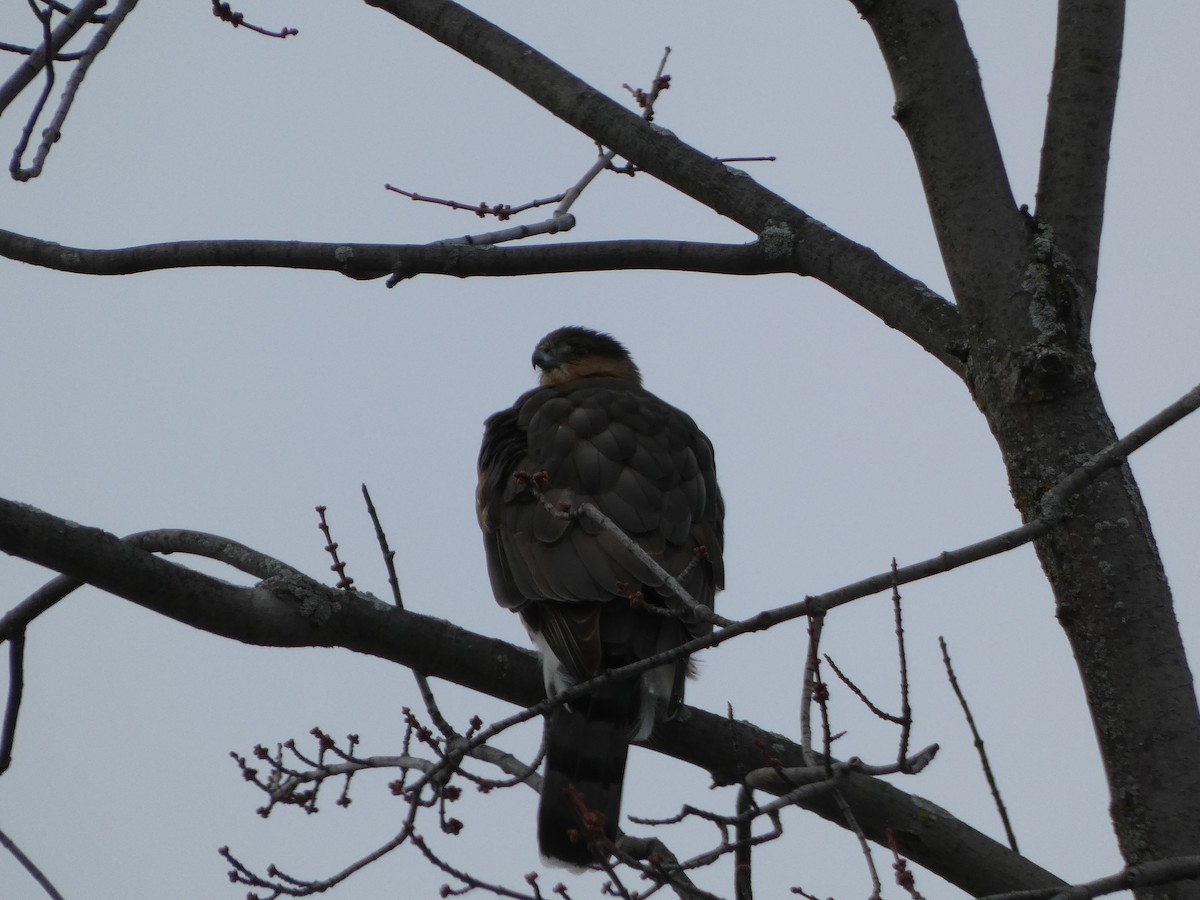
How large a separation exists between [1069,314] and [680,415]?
2779 millimetres

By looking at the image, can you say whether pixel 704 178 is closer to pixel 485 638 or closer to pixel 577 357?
pixel 485 638

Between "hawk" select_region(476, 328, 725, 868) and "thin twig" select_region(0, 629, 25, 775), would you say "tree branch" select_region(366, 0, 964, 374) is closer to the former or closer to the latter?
Answer: "hawk" select_region(476, 328, 725, 868)

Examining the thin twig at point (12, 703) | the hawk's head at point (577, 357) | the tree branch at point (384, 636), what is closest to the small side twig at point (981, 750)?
the tree branch at point (384, 636)

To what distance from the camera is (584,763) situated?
12.4 ft

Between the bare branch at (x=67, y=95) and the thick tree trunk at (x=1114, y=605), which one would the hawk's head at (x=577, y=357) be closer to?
the bare branch at (x=67, y=95)

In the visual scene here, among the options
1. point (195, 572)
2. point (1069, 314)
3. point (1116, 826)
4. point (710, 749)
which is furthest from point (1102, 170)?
point (195, 572)

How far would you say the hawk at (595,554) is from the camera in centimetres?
379

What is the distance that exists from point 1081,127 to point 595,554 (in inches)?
75.5

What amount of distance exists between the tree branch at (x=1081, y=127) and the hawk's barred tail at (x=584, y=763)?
1.75m

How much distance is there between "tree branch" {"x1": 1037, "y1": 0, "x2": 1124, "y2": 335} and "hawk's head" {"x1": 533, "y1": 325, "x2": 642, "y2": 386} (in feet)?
13.4

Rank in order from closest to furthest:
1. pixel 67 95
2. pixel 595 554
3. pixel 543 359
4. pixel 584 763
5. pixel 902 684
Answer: pixel 902 684 < pixel 67 95 < pixel 584 763 < pixel 595 554 < pixel 543 359

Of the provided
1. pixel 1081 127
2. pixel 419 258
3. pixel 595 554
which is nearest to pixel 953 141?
pixel 1081 127

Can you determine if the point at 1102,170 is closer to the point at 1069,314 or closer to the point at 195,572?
the point at 1069,314

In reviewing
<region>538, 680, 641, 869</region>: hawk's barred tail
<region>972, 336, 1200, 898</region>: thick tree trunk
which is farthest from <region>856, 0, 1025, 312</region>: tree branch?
<region>538, 680, 641, 869</region>: hawk's barred tail
